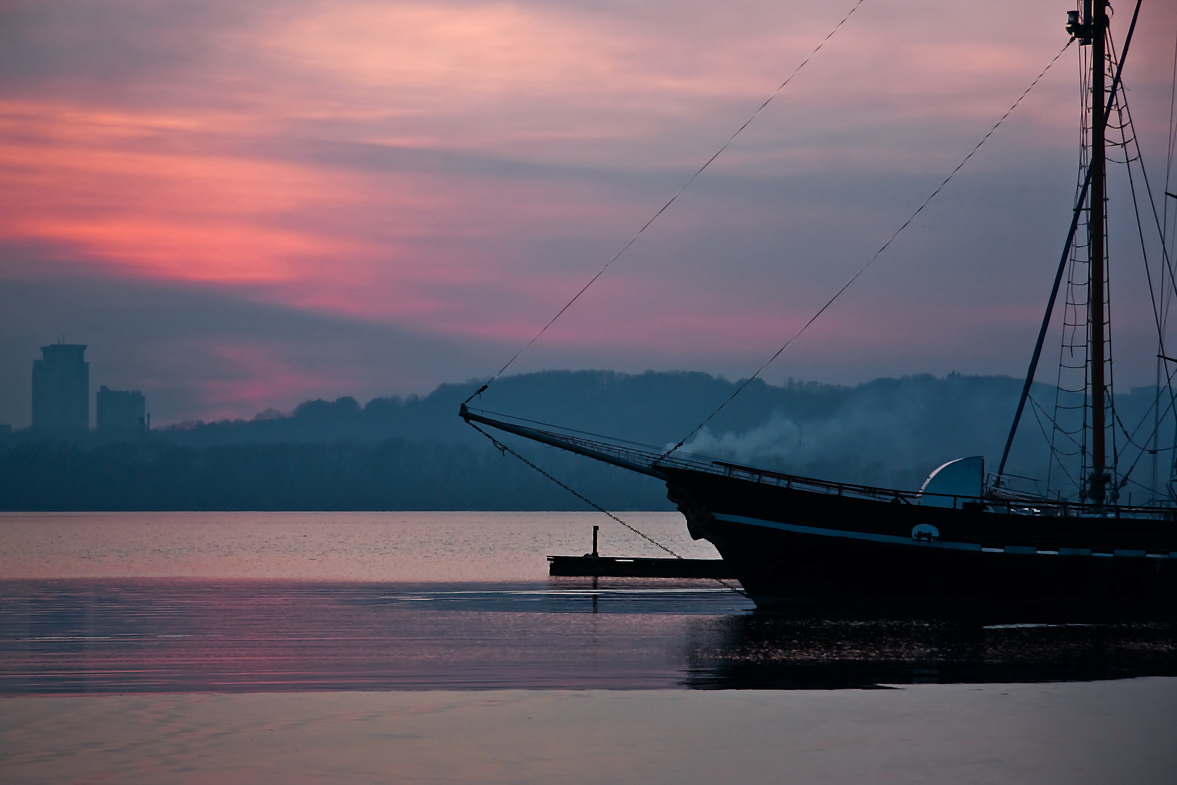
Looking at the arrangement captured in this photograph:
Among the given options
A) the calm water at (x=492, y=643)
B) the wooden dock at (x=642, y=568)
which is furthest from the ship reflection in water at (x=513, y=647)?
the wooden dock at (x=642, y=568)

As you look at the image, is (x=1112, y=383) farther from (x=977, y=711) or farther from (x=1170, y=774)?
(x=1170, y=774)

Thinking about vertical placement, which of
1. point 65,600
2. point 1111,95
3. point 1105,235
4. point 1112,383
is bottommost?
point 65,600

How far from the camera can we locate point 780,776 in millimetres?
16953

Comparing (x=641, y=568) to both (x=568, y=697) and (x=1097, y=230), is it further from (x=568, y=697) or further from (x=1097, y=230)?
(x=568, y=697)

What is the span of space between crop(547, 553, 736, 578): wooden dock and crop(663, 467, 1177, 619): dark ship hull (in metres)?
20.5

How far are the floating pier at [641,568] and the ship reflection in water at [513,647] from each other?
1277 cm

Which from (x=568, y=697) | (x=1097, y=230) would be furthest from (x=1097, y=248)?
(x=568, y=697)

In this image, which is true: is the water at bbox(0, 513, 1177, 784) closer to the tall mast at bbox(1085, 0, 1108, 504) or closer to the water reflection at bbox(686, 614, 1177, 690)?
the water reflection at bbox(686, 614, 1177, 690)

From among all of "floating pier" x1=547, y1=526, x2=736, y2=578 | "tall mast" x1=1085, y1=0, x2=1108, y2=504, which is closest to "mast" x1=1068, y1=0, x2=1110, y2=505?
"tall mast" x1=1085, y1=0, x2=1108, y2=504

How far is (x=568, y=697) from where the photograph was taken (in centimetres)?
2395

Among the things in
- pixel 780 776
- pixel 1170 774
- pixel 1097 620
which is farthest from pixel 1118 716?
pixel 1097 620

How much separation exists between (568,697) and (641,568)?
1803 inches

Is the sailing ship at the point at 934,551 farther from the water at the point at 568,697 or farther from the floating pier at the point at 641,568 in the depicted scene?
the floating pier at the point at 641,568

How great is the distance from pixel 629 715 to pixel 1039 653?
49.8 feet
